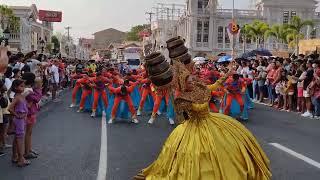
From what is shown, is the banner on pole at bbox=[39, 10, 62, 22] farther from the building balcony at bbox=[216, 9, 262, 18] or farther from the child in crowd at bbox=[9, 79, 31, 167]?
the child in crowd at bbox=[9, 79, 31, 167]

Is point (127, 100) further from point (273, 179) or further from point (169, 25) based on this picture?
point (169, 25)

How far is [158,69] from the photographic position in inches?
198

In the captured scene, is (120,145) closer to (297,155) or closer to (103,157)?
(103,157)

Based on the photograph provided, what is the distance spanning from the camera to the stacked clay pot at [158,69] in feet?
16.4

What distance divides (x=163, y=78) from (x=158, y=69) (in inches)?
4.5

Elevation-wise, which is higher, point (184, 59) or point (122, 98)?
point (184, 59)

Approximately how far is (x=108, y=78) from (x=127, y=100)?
6.06ft

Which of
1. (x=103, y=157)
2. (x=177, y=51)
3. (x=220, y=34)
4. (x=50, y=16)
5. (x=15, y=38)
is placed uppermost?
(x=50, y=16)

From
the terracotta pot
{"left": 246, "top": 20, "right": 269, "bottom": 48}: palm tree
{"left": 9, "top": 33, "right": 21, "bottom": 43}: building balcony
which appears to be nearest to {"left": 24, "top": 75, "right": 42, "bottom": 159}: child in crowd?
the terracotta pot

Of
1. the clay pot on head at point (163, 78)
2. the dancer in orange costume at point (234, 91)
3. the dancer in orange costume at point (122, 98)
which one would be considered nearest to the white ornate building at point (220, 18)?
the dancer in orange costume at point (234, 91)

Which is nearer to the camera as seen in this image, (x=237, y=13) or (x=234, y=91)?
(x=234, y=91)

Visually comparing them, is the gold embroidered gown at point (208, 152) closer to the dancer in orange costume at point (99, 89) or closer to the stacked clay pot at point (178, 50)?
the stacked clay pot at point (178, 50)

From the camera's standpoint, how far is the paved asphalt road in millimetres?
7648

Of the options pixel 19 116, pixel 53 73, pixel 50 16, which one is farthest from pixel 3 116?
pixel 50 16
